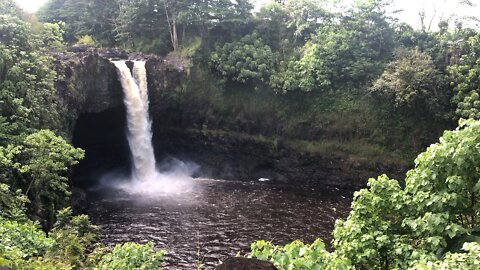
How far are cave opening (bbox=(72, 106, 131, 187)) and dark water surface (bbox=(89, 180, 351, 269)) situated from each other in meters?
4.10

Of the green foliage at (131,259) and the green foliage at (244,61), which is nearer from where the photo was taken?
the green foliage at (131,259)

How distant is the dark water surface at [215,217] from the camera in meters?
18.4

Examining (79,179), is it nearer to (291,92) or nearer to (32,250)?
(291,92)

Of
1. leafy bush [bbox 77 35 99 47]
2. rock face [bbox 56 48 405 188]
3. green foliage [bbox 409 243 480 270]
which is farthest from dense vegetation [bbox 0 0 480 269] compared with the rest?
rock face [bbox 56 48 405 188]

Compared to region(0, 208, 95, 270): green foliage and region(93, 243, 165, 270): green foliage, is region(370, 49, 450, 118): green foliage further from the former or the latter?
region(93, 243, 165, 270): green foliage

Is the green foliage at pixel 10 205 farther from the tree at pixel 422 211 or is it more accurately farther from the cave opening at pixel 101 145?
the cave opening at pixel 101 145

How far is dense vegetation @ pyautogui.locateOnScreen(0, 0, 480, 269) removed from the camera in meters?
7.54

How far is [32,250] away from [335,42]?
24787 millimetres

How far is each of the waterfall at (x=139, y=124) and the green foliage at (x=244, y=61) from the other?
19.5 feet

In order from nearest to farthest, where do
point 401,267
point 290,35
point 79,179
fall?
point 401,267, point 79,179, point 290,35

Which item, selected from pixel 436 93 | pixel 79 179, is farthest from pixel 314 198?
pixel 79 179

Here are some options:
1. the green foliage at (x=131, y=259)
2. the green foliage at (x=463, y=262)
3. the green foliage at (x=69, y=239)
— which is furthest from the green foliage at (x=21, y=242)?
the green foliage at (x=463, y=262)

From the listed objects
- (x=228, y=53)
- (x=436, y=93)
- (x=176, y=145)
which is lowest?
(x=176, y=145)

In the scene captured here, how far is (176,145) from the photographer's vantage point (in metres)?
32.2
